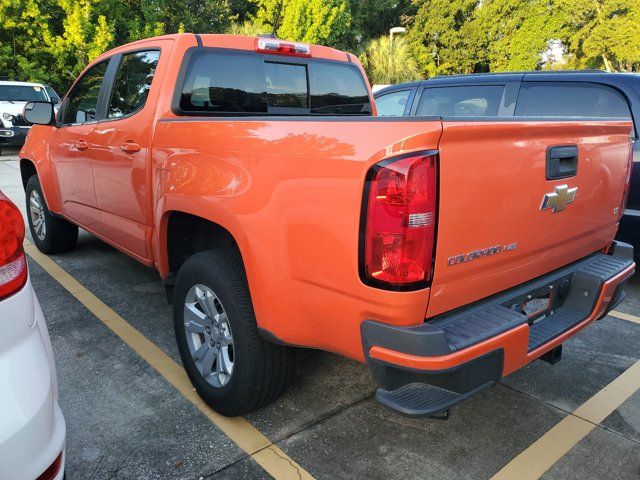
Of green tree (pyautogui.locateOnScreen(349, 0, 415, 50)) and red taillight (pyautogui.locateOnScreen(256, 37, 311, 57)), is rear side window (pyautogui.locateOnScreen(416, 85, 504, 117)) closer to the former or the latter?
red taillight (pyautogui.locateOnScreen(256, 37, 311, 57))

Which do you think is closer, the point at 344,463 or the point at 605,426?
the point at 344,463

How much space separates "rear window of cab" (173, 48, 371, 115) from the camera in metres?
3.20

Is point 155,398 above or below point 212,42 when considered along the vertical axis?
below

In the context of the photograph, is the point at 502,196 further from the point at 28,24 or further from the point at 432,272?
the point at 28,24

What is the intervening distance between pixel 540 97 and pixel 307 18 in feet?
87.1

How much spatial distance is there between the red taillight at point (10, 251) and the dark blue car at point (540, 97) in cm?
455

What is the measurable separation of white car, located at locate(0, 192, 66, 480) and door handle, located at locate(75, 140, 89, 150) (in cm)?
259

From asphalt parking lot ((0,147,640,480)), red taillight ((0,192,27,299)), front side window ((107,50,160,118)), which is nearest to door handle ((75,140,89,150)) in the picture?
front side window ((107,50,160,118))

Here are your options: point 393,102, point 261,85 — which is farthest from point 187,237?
point 393,102

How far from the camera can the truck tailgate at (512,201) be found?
1808mm

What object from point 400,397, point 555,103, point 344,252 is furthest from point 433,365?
point 555,103

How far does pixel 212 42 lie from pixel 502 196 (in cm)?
223

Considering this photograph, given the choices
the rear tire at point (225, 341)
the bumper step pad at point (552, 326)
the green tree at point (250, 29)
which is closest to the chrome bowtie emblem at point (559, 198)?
the bumper step pad at point (552, 326)

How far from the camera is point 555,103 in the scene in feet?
16.1
